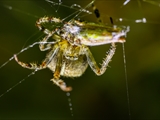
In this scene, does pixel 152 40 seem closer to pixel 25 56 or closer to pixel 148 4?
pixel 148 4

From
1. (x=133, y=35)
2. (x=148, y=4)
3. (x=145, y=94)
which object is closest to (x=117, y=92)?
(x=145, y=94)

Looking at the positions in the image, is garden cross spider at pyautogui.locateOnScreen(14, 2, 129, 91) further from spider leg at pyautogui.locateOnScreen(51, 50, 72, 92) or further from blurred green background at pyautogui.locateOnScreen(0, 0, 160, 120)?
blurred green background at pyautogui.locateOnScreen(0, 0, 160, 120)

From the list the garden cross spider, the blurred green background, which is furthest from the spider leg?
the blurred green background

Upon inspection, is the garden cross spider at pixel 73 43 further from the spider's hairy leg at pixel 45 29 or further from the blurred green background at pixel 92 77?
the blurred green background at pixel 92 77

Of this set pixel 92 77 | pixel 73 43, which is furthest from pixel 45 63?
pixel 92 77

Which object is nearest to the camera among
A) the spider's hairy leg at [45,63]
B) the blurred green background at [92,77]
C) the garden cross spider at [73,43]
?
the garden cross spider at [73,43]

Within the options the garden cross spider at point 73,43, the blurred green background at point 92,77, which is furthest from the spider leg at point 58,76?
the blurred green background at point 92,77
